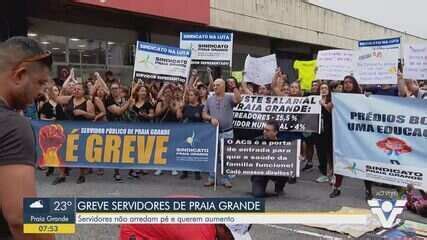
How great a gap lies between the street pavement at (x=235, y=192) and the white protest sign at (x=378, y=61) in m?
1.80

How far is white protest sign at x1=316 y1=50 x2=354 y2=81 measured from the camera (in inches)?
427

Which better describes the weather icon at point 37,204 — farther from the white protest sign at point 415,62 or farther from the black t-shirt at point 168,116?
the white protest sign at point 415,62

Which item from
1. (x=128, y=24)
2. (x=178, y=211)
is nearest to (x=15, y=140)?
(x=178, y=211)

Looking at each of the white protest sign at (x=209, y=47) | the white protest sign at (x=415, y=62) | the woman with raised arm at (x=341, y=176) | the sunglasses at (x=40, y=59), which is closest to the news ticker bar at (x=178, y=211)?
the sunglasses at (x=40, y=59)

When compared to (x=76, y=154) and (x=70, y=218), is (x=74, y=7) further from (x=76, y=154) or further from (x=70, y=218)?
(x=70, y=218)

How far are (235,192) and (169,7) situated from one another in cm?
1012

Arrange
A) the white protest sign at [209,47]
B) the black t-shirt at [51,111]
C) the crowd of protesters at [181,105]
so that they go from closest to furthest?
the crowd of protesters at [181,105]
the black t-shirt at [51,111]
the white protest sign at [209,47]

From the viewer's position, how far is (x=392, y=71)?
9.27 m

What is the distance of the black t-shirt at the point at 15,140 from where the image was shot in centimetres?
168

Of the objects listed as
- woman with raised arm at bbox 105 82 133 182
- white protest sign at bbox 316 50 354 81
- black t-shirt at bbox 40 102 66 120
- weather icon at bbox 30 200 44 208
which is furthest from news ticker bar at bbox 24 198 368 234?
white protest sign at bbox 316 50 354 81

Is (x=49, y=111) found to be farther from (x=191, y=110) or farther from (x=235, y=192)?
(x=235, y=192)

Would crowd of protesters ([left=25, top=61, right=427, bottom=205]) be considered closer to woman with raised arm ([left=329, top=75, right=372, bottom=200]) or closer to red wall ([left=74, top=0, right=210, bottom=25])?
woman with raised arm ([left=329, top=75, right=372, bottom=200])

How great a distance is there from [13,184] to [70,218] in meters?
0.41

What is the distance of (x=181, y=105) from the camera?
9625mm
